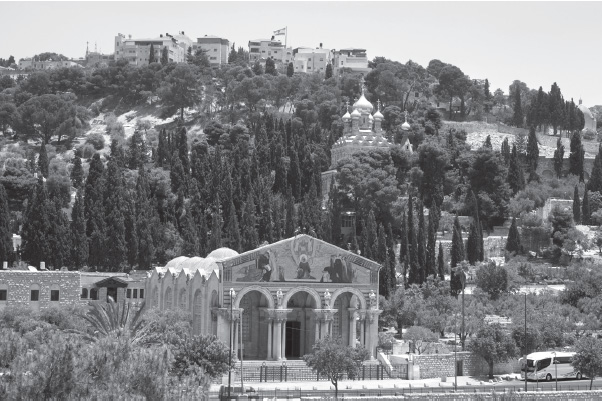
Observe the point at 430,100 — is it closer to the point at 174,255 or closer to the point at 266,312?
the point at 174,255

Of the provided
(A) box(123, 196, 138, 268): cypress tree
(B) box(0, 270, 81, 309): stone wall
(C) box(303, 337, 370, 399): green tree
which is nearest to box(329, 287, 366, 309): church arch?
(C) box(303, 337, 370, 399): green tree

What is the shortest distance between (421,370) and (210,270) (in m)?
13.1

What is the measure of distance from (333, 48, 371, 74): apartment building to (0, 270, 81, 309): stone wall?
335 feet

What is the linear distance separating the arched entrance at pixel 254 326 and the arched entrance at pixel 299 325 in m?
1.25

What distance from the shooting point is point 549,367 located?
56.8m

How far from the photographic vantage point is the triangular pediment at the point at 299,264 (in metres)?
62.2

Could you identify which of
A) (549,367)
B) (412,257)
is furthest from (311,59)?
(549,367)

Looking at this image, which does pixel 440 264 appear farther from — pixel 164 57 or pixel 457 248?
pixel 164 57

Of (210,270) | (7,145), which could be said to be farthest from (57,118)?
(210,270)

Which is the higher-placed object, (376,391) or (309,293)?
(309,293)

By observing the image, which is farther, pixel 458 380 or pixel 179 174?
pixel 179 174

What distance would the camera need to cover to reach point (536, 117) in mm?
134625

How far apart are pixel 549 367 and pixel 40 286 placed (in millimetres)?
30723

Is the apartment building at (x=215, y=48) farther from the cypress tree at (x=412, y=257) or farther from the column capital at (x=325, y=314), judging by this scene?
the column capital at (x=325, y=314)
